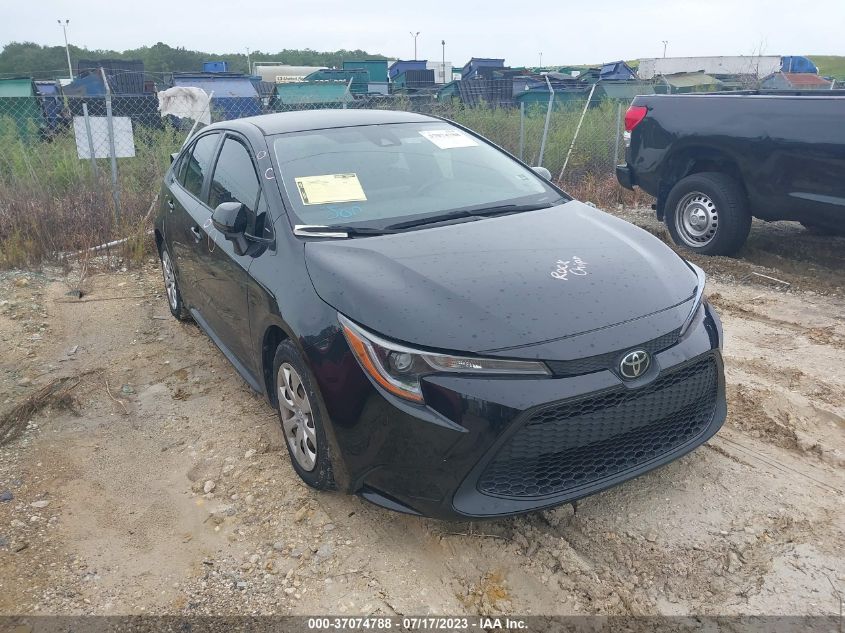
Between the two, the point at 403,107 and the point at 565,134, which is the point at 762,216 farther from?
the point at 403,107

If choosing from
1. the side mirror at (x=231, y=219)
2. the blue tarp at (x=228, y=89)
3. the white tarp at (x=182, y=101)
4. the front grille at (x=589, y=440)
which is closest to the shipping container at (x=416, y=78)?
the blue tarp at (x=228, y=89)

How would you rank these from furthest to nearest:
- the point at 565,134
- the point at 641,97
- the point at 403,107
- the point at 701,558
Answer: the point at 403,107
the point at 565,134
the point at 641,97
the point at 701,558

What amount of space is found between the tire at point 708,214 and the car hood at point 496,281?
3.31 metres

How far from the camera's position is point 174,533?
9.55 ft

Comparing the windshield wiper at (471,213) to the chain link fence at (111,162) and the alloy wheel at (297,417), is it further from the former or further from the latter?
the chain link fence at (111,162)

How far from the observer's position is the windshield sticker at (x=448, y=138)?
13.1 ft

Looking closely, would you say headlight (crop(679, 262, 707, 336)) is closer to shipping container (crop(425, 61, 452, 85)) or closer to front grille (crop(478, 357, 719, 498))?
front grille (crop(478, 357, 719, 498))

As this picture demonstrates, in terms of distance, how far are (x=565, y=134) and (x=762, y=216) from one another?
548cm

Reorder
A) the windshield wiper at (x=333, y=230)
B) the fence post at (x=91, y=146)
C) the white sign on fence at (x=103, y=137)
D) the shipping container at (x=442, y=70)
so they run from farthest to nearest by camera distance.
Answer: the shipping container at (x=442, y=70), the white sign on fence at (x=103, y=137), the fence post at (x=91, y=146), the windshield wiper at (x=333, y=230)

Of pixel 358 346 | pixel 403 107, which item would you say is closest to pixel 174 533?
pixel 358 346

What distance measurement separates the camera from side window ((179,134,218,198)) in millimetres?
4371

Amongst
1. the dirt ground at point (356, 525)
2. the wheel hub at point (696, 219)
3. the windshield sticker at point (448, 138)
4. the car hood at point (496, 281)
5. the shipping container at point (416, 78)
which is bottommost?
the dirt ground at point (356, 525)

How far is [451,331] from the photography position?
8.00 ft

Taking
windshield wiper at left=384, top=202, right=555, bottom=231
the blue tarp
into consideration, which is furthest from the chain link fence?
windshield wiper at left=384, top=202, right=555, bottom=231
